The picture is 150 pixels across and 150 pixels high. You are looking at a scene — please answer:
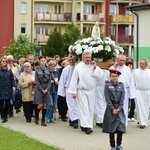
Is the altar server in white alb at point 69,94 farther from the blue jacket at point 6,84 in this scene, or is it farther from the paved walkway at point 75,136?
the blue jacket at point 6,84

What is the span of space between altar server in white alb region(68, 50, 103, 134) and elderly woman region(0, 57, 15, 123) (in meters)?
2.68

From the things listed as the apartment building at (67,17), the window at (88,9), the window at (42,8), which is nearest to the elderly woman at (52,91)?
the apartment building at (67,17)

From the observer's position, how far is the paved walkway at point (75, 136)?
12859 mm

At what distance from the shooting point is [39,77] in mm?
16250

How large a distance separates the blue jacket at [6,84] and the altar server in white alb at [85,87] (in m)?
2.66

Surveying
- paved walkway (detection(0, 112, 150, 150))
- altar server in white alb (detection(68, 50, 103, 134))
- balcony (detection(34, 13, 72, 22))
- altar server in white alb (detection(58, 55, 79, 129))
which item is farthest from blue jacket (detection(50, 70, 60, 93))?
balcony (detection(34, 13, 72, 22))

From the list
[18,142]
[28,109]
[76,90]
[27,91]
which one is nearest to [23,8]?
[27,91]

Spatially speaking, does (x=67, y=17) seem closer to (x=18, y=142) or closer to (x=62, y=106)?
(x=62, y=106)

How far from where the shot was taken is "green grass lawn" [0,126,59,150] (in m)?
12.2

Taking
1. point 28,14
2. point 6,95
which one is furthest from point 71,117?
point 28,14

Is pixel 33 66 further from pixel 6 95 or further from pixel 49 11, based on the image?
pixel 49 11

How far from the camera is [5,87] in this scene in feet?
55.2

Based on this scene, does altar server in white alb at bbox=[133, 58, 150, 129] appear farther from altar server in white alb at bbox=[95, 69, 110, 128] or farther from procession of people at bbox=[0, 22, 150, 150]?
altar server in white alb at bbox=[95, 69, 110, 128]

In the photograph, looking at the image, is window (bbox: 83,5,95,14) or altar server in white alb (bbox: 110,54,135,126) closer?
altar server in white alb (bbox: 110,54,135,126)
